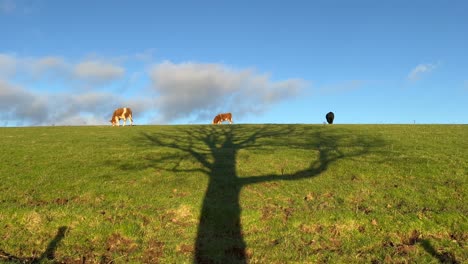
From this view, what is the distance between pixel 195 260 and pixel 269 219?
11.9ft

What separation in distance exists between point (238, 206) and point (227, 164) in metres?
6.67

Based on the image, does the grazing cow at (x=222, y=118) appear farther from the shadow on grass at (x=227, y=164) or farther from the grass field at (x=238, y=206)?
the grass field at (x=238, y=206)

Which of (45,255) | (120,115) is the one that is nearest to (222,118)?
(120,115)

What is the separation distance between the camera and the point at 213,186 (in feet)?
57.3

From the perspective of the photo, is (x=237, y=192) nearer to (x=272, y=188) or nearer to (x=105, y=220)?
(x=272, y=188)

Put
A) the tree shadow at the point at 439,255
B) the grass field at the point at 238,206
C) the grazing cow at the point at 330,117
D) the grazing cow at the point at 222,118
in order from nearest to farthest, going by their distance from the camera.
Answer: the tree shadow at the point at 439,255, the grass field at the point at 238,206, the grazing cow at the point at 330,117, the grazing cow at the point at 222,118

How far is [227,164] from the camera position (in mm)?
21609

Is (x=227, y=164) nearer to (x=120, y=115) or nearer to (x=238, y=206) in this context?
(x=238, y=206)

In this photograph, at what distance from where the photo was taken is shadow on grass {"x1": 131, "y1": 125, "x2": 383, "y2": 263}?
12391mm

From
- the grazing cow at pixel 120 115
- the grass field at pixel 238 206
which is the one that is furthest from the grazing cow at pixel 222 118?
the grass field at pixel 238 206

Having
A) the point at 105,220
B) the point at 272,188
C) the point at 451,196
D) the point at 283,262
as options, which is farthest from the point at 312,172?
the point at 105,220

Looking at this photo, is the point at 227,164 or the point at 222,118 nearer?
the point at 227,164

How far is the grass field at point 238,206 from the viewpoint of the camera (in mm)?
11758

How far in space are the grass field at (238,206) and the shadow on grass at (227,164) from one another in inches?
2.8
